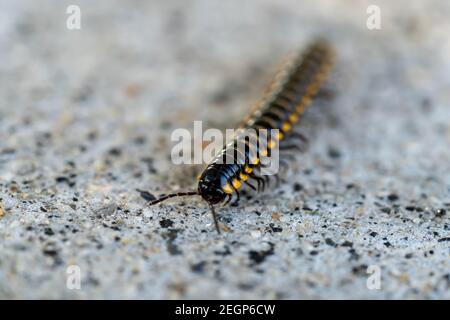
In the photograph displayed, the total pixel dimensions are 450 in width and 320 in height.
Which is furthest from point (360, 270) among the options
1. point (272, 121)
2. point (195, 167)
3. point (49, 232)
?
point (49, 232)

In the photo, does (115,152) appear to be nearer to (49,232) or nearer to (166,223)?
(166,223)

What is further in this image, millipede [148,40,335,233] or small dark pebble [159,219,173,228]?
millipede [148,40,335,233]

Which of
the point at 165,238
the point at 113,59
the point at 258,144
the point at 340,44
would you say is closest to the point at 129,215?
the point at 165,238

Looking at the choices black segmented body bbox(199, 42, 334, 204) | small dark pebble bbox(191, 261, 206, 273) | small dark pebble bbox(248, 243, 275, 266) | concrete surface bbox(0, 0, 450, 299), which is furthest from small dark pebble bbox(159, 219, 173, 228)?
small dark pebble bbox(248, 243, 275, 266)

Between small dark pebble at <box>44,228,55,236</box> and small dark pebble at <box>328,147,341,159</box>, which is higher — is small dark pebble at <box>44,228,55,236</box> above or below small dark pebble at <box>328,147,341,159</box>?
below

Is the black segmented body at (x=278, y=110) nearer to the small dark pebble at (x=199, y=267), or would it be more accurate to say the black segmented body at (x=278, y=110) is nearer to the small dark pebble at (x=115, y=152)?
the small dark pebble at (x=199, y=267)

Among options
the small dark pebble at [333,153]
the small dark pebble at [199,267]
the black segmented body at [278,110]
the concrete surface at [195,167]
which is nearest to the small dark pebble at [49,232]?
the concrete surface at [195,167]

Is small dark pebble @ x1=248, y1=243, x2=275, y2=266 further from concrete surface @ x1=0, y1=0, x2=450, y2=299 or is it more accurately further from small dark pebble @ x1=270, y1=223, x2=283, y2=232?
small dark pebble @ x1=270, y1=223, x2=283, y2=232

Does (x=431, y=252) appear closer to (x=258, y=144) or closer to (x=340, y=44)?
(x=258, y=144)
